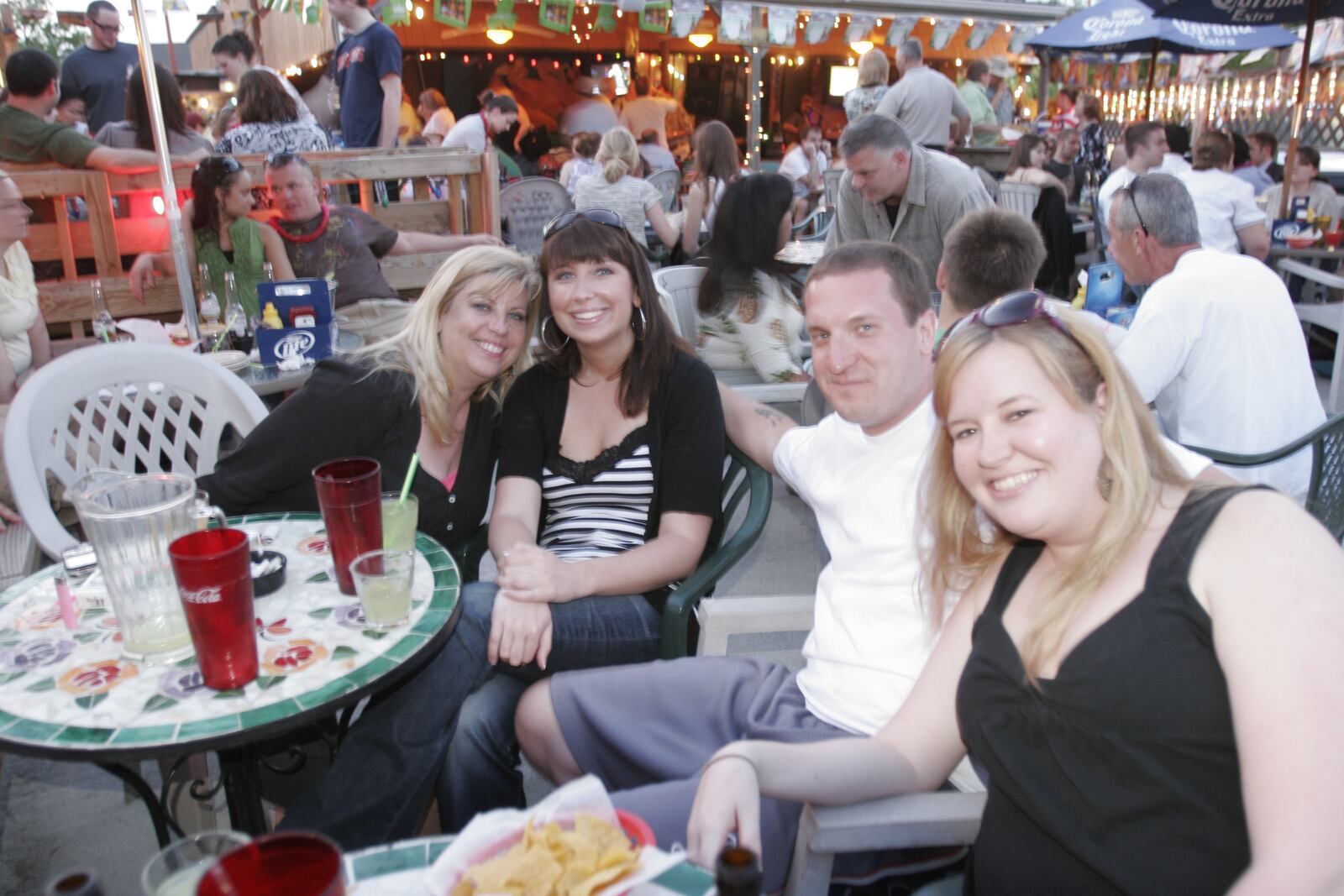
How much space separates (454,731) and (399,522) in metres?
0.42

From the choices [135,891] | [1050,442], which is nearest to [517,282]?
[1050,442]

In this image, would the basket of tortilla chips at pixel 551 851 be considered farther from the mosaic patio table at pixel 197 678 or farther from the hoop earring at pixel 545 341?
the hoop earring at pixel 545 341

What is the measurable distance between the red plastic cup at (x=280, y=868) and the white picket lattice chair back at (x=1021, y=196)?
732cm

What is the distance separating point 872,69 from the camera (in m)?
7.01

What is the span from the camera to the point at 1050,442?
1.18 m

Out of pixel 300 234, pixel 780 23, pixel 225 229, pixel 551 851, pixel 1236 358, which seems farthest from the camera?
pixel 780 23

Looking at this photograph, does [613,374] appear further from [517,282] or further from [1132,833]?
[1132,833]

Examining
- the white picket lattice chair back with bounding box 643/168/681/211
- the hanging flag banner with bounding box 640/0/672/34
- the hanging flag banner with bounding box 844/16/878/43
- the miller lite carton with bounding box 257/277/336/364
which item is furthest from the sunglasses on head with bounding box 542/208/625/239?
the hanging flag banner with bounding box 844/16/878/43

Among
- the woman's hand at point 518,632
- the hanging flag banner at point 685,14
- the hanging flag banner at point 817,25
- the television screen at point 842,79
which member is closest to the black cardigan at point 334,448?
the woman's hand at point 518,632

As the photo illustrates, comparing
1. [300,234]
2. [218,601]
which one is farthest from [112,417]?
[300,234]

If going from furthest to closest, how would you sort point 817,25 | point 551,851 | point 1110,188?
point 817,25 → point 1110,188 → point 551,851

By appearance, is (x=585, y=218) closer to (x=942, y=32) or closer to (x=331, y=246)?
(x=331, y=246)

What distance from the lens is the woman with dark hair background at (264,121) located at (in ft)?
15.2

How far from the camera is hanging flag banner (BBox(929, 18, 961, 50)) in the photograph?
1132cm
